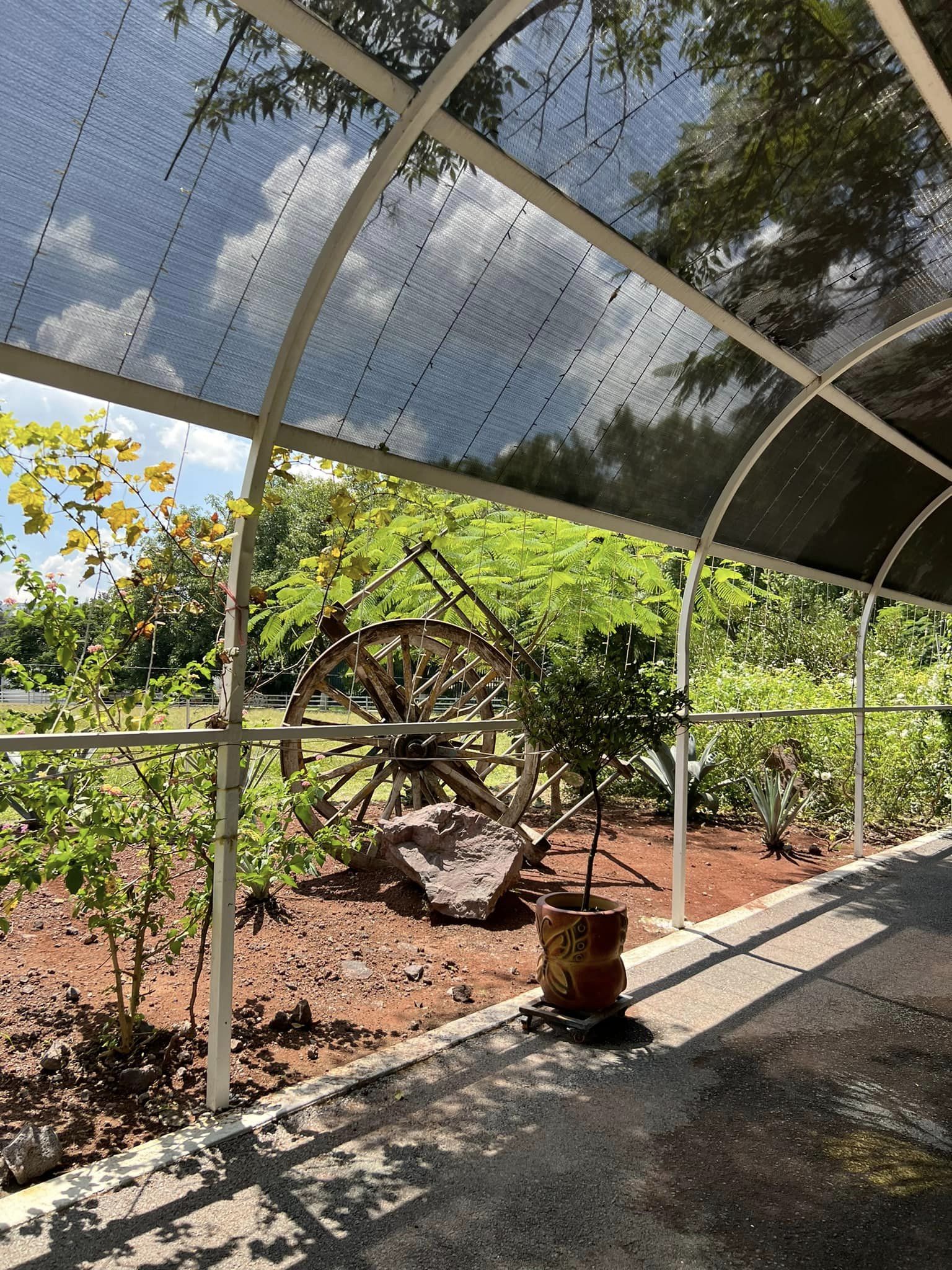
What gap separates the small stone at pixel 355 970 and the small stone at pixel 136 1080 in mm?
1421

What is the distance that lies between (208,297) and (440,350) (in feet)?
3.63

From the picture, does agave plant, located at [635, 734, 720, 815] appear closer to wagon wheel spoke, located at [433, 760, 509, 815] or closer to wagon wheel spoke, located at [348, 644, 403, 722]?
wagon wheel spoke, located at [433, 760, 509, 815]

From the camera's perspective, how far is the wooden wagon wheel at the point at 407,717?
6.98 meters

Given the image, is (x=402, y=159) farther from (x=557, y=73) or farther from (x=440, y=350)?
(x=440, y=350)

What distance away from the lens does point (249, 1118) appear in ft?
11.1

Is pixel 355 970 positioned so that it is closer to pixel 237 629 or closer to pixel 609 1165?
pixel 609 1165

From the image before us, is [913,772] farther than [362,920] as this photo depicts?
Yes

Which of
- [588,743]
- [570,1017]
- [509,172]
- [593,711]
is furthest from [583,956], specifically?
[509,172]

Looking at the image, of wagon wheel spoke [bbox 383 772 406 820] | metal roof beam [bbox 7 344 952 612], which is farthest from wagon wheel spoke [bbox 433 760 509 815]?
metal roof beam [bbox 7 344 952 612]

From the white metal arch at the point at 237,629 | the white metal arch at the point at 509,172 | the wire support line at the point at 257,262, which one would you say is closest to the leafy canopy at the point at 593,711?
the white metal arch at the point at 237,629

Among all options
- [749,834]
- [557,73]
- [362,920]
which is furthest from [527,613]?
[557,73]

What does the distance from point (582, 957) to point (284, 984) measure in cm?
155

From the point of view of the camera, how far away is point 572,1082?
3.84 meters

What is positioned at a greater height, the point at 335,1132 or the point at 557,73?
the point at 557,73
